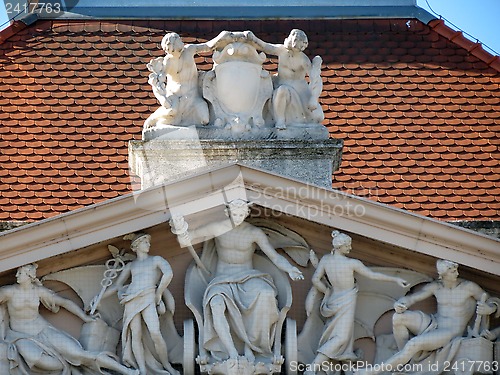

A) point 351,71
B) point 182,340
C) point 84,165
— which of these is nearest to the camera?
point 182,340

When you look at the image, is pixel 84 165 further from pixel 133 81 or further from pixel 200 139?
pixel 200 139

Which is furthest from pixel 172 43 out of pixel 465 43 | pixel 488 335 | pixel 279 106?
pixel 465 43

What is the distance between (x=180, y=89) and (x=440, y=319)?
152 inches

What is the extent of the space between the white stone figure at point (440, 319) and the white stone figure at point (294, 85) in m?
2.49

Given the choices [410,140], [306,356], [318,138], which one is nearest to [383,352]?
[306,356]

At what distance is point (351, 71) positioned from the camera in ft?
111

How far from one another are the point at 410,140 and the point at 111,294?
22.0 ft

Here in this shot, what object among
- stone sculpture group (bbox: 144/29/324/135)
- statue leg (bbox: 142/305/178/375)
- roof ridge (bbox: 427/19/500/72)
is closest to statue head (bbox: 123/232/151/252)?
statue leg (bbox: 142/305/178/375)

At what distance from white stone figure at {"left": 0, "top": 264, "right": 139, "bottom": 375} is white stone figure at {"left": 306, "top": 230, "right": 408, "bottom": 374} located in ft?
6.73

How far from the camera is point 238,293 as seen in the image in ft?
88.4

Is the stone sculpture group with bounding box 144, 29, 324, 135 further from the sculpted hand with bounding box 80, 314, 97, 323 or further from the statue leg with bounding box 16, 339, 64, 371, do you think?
the statue leg with bounding box 16, 339, 64, 371

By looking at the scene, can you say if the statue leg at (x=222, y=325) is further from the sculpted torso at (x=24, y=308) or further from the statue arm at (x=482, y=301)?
the statue arm at (x=482, y=301)

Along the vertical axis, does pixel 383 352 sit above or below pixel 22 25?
below

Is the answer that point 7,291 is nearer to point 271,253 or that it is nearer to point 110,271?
point 110,271
